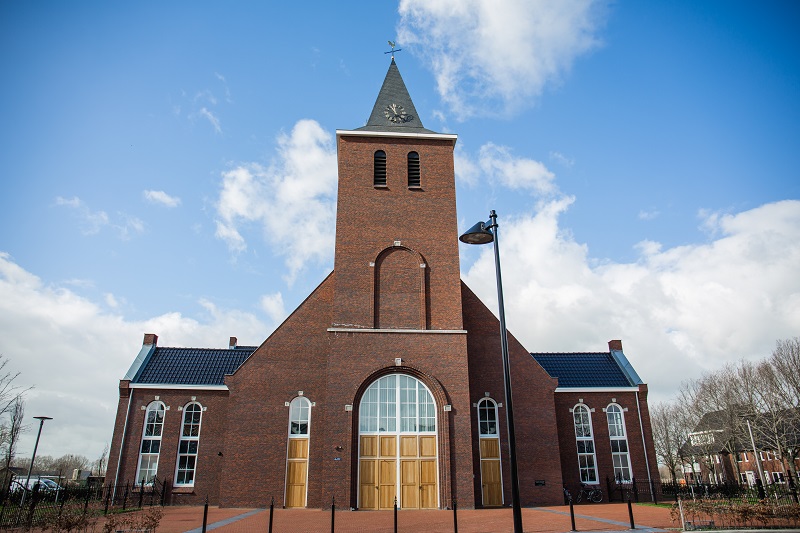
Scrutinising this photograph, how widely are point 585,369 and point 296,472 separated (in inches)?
673

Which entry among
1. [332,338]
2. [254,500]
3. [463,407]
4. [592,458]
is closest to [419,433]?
[463,407]

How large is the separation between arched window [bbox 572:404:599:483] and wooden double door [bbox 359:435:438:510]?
32.9ft

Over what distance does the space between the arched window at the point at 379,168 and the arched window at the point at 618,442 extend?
1718 cm

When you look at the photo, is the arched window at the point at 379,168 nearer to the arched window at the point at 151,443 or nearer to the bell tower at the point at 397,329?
the bell tower at the point at 397,329

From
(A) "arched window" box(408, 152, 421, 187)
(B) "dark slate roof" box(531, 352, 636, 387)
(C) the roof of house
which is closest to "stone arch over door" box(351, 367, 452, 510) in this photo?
(A) "arched window" box(408, 152, 421, 187)

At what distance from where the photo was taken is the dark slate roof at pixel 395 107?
87.0 feet

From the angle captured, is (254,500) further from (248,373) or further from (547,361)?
(547,361)

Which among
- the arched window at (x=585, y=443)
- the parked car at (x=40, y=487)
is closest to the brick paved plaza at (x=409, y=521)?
the parked car at (x=40, y=487)

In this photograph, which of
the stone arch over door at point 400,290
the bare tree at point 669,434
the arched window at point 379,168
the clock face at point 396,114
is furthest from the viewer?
the bare tree at point 669,434

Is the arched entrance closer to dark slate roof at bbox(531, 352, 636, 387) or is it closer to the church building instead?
the church building

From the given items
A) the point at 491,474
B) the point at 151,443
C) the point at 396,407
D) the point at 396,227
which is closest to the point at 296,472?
the point at 396,407

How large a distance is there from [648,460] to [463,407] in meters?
12.5

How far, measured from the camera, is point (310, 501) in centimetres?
2184

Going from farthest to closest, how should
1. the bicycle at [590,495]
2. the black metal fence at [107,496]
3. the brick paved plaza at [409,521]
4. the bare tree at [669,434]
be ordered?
the bare tree at [669,434] < the bicycle at [590,495] < the black metal fence at [107,496] < the brick paved plaza at [409,521]
